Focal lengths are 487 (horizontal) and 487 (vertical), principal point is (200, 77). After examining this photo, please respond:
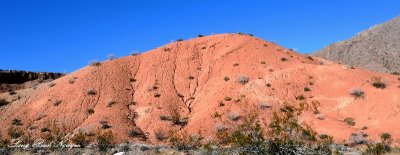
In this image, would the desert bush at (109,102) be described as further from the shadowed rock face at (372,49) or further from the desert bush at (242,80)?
the shadowed rock face at (372,49)

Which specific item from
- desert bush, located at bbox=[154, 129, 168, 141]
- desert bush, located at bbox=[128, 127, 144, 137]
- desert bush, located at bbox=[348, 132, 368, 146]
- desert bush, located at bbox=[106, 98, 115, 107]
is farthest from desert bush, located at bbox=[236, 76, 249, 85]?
desert bush, located at bbox=[348, 132, 368, 146]

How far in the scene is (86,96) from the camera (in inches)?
1957

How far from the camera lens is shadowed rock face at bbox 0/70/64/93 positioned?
263 feet

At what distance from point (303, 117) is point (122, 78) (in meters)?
21.6

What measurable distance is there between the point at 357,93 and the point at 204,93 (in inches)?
594

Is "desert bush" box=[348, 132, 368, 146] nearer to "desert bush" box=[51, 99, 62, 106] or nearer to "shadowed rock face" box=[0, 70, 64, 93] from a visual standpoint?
"desert bush" box=[51, 99, 62, 106]

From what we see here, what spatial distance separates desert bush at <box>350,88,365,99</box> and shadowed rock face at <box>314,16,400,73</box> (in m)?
49.5

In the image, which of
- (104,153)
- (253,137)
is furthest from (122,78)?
(253,137)

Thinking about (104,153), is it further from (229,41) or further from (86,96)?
(229,41)

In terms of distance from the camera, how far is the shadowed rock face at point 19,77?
8012 centimetres

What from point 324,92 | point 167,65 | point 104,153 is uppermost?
point 167,65

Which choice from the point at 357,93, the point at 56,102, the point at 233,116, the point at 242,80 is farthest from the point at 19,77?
the point at 357,93

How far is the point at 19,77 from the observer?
83.8 m

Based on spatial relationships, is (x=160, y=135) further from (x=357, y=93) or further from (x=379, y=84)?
(x=379, y=84)
